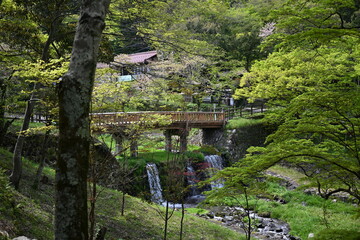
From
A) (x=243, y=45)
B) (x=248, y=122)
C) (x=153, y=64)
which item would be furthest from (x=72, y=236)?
(x=243, y=45)

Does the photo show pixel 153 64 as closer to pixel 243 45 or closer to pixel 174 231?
pixel 243 45

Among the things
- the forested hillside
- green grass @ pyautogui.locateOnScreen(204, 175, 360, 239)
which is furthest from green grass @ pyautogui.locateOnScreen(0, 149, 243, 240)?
green grass @ pyautogui.locateOnScreen(204, 175, 360, 239)

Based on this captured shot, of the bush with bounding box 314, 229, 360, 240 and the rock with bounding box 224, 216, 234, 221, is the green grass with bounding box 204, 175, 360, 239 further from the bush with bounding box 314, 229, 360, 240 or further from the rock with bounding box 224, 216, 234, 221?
the bush with bounding box 314, 229, 360, 240

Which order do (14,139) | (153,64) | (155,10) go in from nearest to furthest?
(155,10) → (14,139) → (153,64)

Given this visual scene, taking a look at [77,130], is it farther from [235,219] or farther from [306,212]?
[306,212]

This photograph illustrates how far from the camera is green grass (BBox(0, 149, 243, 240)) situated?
5844mm

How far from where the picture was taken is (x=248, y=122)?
75.9ft

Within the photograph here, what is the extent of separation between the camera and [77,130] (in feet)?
9.32

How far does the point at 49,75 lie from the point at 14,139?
7631mm

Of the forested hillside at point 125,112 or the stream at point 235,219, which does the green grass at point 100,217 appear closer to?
the forested hillside at point 125,112

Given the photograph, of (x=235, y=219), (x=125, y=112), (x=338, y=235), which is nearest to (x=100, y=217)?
(x=125, y=112)

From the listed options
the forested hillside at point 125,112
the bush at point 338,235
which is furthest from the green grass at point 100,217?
the bush at point 338,235

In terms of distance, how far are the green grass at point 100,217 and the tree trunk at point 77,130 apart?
295 cm

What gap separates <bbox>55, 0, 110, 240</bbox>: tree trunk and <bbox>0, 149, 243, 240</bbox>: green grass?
2.95 metres
